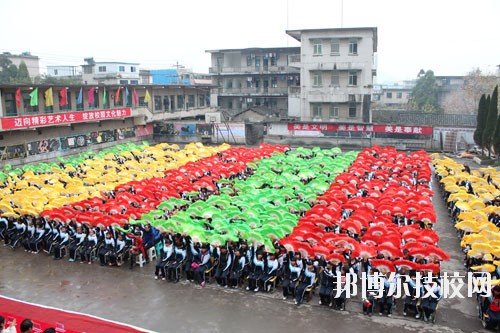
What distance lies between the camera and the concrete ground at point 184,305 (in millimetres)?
11828

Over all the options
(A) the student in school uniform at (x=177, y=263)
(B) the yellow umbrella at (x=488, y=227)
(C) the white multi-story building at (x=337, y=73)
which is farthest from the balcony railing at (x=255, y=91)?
(A) the student in school uniform at (x=177, y=263)

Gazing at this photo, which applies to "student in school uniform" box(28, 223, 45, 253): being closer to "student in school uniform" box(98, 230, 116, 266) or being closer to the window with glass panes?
"student in school uniform" box(98, 230, 116, 266)

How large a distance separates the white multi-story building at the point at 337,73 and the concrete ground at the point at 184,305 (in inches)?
1202

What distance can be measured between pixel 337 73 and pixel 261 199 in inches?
1167

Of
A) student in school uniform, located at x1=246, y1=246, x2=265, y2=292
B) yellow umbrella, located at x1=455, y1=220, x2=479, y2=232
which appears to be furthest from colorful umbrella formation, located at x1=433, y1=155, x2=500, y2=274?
student in school uniform, located at x1=246, y1=246, x2=265, y2=292

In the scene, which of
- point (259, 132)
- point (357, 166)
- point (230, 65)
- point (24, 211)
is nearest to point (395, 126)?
point (259, 132)

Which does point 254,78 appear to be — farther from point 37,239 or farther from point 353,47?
point 37,239

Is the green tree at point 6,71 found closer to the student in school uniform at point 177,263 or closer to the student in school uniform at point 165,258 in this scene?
the student in school uniform at point 165,258

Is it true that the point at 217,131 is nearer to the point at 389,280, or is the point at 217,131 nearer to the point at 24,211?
the point at 24,211

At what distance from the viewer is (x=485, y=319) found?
11523 mm

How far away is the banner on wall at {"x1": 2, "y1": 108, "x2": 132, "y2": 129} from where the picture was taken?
98.0 feet

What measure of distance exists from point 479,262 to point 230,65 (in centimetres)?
4694

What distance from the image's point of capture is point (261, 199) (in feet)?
61.7

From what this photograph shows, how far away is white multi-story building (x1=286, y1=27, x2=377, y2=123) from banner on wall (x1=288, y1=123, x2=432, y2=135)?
566 cm
